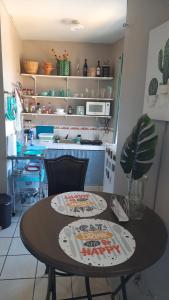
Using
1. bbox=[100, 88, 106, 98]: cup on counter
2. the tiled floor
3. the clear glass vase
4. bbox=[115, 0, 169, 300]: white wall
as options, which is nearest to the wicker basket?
bbox=[100, 88, 106, 98]: cup on counter

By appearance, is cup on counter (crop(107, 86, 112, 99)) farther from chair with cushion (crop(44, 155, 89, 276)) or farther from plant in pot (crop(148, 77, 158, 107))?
plant in pot (crop(148, 77, 158, 107))

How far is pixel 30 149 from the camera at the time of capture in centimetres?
330

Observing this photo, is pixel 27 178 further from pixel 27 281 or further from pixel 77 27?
pixel 77 27

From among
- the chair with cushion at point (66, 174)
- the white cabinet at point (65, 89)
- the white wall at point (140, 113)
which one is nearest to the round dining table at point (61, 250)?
the white wall at point (140, 113)

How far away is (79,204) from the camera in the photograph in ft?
4.95

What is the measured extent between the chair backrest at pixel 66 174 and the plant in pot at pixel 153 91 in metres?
0.87

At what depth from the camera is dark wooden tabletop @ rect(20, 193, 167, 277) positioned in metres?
0.92

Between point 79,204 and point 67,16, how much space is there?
2340 millimetres

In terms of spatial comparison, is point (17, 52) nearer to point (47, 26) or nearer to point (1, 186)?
point (47, 26)

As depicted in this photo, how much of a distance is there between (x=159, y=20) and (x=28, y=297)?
230 cm

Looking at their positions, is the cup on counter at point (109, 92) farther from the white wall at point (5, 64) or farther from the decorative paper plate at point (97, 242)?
the decorative paper plate at point (97, 242)

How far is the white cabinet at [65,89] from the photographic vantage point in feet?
12.6

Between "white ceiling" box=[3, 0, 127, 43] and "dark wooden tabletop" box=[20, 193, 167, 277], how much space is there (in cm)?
214

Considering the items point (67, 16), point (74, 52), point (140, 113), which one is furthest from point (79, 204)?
point (74, 52)
